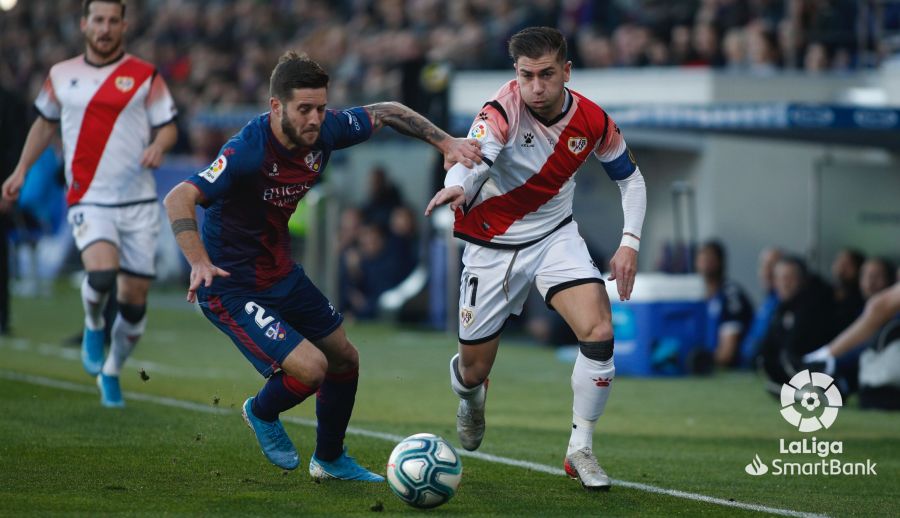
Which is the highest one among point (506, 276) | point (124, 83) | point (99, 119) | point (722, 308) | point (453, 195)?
point (124, 83)

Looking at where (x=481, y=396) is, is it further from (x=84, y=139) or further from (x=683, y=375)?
(x=683, y=375)

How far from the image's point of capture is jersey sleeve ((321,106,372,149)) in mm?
7555

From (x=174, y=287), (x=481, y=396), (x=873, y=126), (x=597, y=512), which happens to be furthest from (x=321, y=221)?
(x=597, y=512)

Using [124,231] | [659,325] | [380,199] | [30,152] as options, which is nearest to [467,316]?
[124,231]

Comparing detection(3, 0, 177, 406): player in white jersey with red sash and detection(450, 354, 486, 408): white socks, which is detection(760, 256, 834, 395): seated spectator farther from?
detection(3, 0, 177, 406): player in white jersey with red sash

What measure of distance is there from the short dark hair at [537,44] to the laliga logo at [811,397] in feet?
15.7

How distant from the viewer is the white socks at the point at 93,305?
415 inches

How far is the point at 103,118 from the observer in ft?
35.4

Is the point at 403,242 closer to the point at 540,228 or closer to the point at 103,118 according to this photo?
the point at 103,118

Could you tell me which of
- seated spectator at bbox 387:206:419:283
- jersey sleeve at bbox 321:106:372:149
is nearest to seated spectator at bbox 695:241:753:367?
seated spectator at bbox 387:206:419:283

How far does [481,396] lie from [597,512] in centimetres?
182

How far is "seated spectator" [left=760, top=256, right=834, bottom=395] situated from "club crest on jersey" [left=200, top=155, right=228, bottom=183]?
21.9ft

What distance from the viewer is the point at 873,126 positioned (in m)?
13.8

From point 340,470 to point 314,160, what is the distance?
162 centimetres
